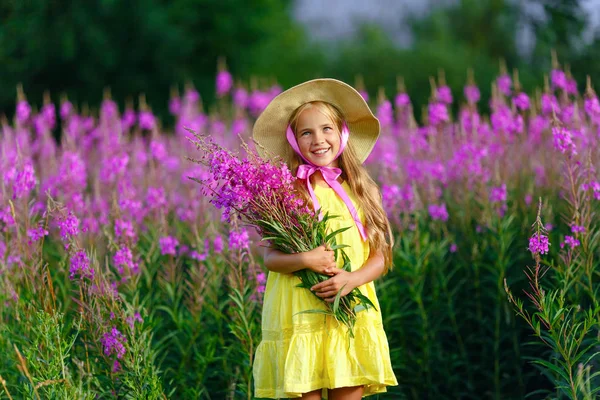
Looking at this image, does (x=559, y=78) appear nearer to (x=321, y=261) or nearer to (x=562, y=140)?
(x=562, y=140)

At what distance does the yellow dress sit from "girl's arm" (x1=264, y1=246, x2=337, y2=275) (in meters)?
0.12

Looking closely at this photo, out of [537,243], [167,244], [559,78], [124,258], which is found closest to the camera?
[537,243]

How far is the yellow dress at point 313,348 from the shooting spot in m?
3.30

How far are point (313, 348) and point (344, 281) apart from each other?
316mm

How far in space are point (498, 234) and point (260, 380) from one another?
6.88 feet

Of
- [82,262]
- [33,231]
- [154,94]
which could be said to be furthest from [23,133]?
[154,94]

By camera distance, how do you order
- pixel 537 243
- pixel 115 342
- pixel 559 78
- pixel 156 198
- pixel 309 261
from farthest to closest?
pixel 559 78, pixel 156 198, pixel 115 342, pixel 537 243, pixel 309 261

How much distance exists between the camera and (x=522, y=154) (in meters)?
6.61

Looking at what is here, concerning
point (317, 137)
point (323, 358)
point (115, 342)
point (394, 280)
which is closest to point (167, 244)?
point (115, 342)

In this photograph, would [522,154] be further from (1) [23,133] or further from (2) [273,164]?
(1) [23,133]

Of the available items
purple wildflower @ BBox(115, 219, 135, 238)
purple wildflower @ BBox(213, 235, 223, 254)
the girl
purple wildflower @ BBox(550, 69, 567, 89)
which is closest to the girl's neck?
the girl

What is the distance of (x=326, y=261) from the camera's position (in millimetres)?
3291

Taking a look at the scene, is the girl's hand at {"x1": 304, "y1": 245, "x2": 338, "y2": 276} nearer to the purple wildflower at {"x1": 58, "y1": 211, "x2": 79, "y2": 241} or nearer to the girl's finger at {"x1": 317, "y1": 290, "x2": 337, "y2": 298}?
the girl's finger at {"x1": 317, "y1": 290, "x2": 337, "y2": 298}

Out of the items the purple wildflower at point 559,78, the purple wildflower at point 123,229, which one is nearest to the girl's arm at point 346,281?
the purple wildflower at point 123,229
